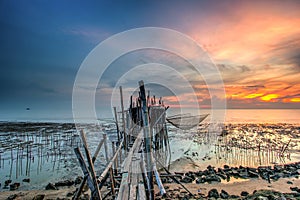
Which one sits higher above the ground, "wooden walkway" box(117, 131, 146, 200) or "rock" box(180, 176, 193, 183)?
"wooden walkway" box(117, 131, 146, 200)

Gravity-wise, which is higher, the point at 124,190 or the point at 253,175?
the point at 124,190

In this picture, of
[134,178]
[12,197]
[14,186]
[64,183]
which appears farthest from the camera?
[64,183]

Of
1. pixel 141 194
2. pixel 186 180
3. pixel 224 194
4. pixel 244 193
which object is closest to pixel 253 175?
pixel 244 193

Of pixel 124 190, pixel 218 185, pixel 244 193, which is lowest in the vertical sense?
pixel 218 185

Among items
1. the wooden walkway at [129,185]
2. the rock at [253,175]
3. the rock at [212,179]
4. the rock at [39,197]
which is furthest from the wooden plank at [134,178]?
the rock at [253,175]

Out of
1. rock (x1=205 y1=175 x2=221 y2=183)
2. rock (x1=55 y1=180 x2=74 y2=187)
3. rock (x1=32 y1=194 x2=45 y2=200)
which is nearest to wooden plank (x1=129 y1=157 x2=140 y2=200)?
rock (x1=32 y1=194 x2=45 y2=200)

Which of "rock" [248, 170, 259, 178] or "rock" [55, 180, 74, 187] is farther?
"rock" [248, 170, 259, 178]

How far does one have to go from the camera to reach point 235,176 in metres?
12.1

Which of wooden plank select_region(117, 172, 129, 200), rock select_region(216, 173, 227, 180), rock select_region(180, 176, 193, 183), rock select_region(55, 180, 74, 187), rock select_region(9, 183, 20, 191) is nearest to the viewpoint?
wooden plank select_region(117, 172, 129, 200)

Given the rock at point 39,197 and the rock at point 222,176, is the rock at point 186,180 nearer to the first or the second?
the rock at point 222,176

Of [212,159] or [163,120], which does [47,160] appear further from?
[212,159]

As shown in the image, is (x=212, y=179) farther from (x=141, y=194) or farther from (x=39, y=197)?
(x=39, y=197)

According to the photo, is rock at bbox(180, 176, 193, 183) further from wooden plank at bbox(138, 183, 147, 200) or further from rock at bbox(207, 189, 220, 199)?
wooden plank at bbox(138, 183, 147, 200)

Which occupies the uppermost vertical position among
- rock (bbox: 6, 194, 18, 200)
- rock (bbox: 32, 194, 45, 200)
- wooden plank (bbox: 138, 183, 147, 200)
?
wooden plank (bbox: 138, 183, 147, 200)
